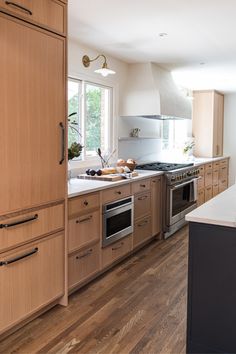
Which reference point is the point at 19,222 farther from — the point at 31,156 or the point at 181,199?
the point at 181,199

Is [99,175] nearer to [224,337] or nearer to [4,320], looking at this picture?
[4,320]

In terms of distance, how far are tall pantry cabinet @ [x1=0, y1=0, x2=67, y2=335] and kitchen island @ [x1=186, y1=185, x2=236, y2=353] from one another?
1.00 meters

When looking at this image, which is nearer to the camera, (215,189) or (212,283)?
(212,283)

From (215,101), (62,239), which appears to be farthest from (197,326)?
(215,101)

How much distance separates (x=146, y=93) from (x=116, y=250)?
88.1 inches

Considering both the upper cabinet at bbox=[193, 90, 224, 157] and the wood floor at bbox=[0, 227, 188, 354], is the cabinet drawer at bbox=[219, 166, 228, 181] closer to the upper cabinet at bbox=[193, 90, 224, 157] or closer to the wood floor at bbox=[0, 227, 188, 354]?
the upper cabinet at bbox=[193, 90, 224, 157]

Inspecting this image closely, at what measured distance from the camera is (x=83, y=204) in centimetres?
293

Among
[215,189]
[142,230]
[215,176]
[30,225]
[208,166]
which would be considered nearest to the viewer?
[30,225]

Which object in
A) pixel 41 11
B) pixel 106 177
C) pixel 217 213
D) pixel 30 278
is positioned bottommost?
pixel 30 278

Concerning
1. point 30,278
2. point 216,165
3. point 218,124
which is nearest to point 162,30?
point 30,278

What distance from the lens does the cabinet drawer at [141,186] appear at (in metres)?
3.85

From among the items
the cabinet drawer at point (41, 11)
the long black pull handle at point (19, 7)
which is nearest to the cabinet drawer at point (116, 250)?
the cabinet drawer at point (41, 11)

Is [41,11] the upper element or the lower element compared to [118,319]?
upper

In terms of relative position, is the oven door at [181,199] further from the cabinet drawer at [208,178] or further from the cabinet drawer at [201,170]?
the cabinet drawer at [208,178]
